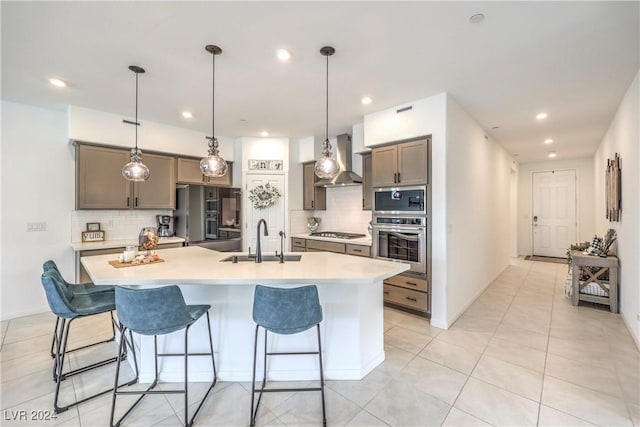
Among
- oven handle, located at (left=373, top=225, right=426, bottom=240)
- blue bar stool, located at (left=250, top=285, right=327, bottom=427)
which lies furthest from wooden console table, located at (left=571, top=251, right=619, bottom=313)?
blue bar stool, located at (left=250, top=285, right=327, bottom=427)

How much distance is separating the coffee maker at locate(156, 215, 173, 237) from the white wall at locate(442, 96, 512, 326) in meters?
4.10

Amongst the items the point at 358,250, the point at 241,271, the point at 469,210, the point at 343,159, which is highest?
the point at 343,159

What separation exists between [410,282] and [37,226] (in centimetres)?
493

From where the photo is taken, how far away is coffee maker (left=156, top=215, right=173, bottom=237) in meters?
4.60

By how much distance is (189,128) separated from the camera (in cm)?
464

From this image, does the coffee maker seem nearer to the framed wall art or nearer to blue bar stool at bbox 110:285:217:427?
blue bar stool at bbox 110:285:217:427

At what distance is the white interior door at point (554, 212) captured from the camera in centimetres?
712

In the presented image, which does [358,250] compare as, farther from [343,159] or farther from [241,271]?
[241,271]

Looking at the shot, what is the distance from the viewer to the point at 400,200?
368 cm

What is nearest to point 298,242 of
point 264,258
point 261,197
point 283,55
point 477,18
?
point 261,197

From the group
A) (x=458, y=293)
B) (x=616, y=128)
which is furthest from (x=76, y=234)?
(x=616, y=128)

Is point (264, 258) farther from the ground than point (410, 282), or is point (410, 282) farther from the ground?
point (264, 258)

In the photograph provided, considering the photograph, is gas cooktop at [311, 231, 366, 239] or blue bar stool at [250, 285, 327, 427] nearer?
blue bar stool at [250, 285, 327, 427]

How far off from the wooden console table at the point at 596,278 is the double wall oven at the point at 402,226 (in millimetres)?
2370
